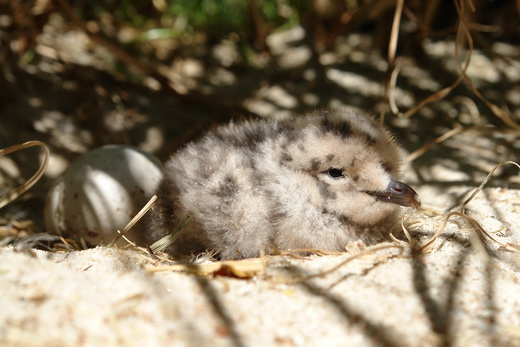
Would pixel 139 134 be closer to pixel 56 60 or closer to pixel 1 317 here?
pixel 56 60

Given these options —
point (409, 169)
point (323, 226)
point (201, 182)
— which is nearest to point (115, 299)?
point (201, 182)

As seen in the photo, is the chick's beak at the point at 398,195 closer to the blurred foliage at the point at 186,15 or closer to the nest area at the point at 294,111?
the nest area at the point at 294,111

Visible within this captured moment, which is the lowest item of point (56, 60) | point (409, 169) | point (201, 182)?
point (409, 169)

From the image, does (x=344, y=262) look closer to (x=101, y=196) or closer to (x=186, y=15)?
(x=101, y=196)

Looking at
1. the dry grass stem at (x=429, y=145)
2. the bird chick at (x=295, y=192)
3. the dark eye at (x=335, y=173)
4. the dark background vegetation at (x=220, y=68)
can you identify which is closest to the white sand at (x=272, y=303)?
the bird chick at (x=295, y=192)

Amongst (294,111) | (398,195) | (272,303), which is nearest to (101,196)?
(272,303)

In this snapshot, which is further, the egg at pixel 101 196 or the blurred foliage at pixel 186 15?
the blurred foliage at pixel 186 15
